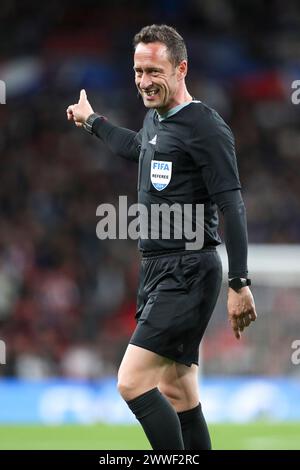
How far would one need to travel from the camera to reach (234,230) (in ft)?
16.6

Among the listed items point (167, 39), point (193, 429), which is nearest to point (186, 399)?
point (193, 429)

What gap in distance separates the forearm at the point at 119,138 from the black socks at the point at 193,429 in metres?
1.34

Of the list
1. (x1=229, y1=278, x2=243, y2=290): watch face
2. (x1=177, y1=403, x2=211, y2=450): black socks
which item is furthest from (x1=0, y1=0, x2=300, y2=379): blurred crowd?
(x1=229, y1=278, x2=243, y2=290): watch face

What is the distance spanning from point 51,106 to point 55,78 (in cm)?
43

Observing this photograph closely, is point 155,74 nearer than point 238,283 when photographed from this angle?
No

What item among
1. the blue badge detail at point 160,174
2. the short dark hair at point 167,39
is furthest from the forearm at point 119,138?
the short dark hair at point 167,39

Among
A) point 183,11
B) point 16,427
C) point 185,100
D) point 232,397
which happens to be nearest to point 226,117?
point 183,11

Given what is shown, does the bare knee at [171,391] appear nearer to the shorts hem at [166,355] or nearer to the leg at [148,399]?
the shorts hem at [166,355]

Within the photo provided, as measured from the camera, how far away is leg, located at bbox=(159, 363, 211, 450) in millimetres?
5375

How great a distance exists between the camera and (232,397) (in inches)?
477

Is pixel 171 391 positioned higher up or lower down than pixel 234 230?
lower down

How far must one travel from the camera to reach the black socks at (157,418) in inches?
198

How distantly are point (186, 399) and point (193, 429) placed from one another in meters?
0.15

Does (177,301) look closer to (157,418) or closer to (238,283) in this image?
(238,283)
